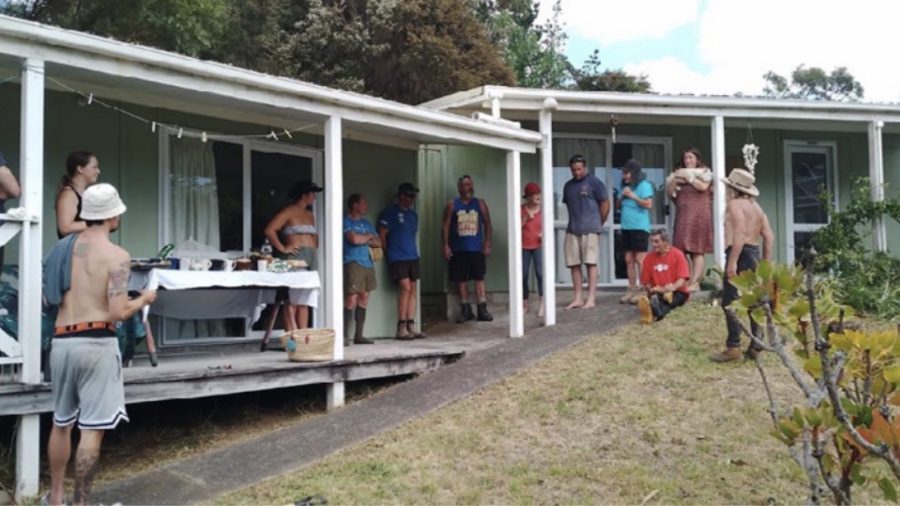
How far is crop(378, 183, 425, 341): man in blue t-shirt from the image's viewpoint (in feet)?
29.2

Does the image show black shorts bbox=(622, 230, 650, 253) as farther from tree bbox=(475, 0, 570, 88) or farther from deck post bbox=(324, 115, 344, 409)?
tree bbox=(475, 0, 570, 88)

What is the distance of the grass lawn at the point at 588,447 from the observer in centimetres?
479

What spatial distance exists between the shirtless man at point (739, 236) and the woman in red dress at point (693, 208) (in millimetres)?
2003

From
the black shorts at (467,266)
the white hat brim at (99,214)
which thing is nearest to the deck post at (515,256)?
the black shorts at (467,266)

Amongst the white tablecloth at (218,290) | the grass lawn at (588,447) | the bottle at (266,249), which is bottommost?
the grass lawn at (588,447)

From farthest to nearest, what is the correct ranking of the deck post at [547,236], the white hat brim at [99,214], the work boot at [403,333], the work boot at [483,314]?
the work boot at [483,314]
the work boot at [403,333]
the deck post at [547,236]
the white hat brim at [99,214]

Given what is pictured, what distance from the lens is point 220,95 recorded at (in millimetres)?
6195

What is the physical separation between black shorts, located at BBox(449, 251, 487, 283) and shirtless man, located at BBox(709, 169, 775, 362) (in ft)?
10.6

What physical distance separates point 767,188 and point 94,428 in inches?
386

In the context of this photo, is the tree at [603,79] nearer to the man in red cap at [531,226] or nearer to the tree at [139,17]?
the tree at [139,17]

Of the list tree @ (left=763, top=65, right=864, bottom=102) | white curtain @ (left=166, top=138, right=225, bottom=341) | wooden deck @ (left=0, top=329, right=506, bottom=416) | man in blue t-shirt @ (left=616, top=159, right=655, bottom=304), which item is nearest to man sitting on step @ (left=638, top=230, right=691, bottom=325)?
man in blue t-shirt @ (left=616, top=159, right=655, bottom=304)

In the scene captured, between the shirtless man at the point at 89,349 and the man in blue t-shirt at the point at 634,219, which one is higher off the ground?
the man in blue t-shirt at the point at 634,219

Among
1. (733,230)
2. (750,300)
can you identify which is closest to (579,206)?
(733,230)

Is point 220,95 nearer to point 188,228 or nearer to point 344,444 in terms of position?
point 188,228
